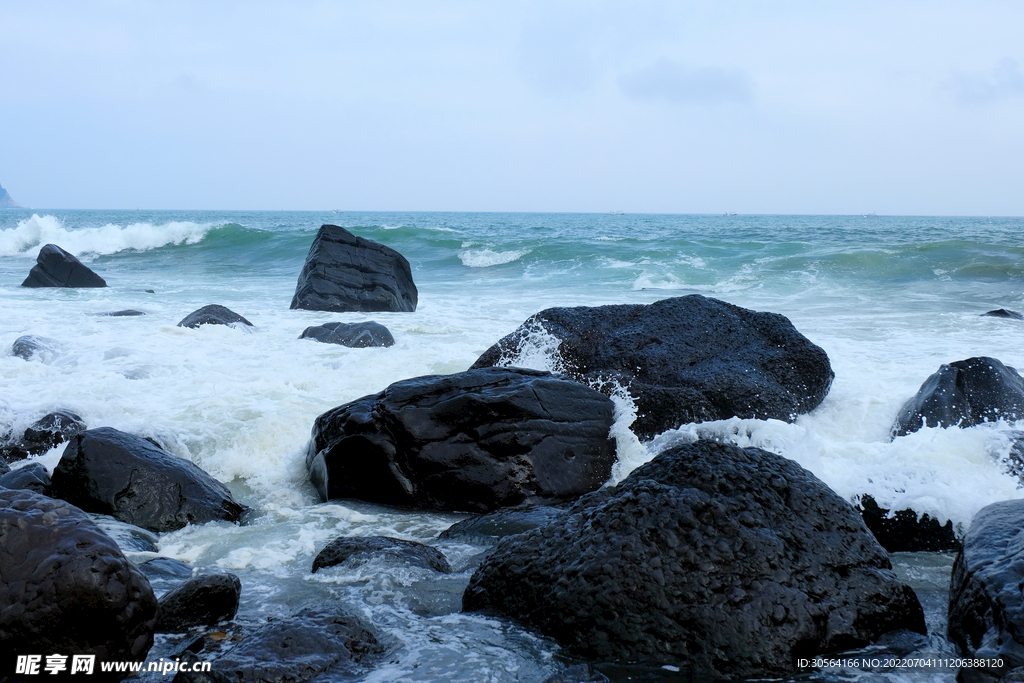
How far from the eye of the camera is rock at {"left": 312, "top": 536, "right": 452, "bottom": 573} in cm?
372

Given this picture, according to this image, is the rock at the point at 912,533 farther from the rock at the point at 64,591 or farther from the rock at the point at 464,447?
the rock at the point at 64,591

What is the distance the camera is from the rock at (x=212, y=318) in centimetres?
973

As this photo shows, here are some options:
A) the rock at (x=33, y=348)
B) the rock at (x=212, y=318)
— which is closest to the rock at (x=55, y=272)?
the rock at (x=212, y=318)

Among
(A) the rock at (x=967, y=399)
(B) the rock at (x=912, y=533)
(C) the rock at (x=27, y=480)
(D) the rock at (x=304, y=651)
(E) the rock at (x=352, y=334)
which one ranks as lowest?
(C) the rock at (x=27, y=480)

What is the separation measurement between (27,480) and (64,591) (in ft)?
7.67

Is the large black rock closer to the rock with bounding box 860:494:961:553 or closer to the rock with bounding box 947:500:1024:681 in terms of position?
the rock with bounding box 860:494:961:553

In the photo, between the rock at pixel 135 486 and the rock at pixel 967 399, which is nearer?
the rock at pixel 135 486

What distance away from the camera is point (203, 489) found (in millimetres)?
4582

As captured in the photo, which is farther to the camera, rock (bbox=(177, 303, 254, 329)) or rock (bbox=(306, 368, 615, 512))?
rock (bbox=(177, 303, 254, 329))

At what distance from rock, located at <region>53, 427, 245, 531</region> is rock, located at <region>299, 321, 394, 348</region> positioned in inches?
166

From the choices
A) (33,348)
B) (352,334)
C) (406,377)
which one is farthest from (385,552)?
(33,348)

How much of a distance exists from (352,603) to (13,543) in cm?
A: 131

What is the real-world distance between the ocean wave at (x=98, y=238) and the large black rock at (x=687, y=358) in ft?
82.6

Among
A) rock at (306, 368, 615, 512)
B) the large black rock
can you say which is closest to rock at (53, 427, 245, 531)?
rock at (306, 368, 615, 512)
